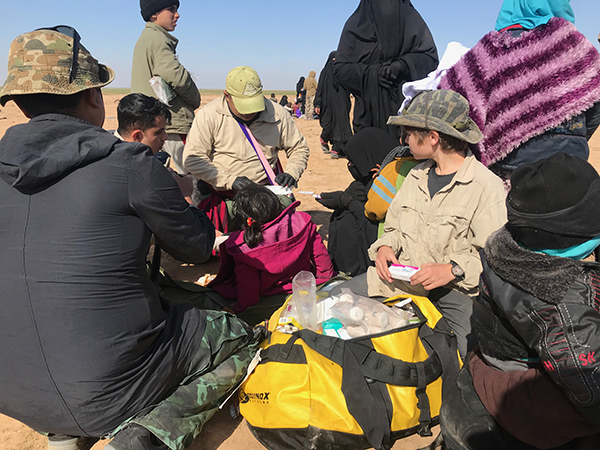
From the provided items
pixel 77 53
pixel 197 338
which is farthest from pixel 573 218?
pixel 77 53

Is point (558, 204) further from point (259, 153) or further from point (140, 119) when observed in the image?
point (259, 153)

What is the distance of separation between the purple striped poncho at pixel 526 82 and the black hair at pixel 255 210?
151cm

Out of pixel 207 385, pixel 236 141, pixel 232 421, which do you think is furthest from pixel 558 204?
pixel 236 141

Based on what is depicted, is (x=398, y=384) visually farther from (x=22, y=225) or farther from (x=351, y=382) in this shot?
(x=22, y=225)

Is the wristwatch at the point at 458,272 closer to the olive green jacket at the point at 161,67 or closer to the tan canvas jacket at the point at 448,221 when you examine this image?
the tan canvas jacket at the point at 448,221

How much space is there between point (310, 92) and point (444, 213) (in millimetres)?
15798

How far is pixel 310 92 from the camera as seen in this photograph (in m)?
17.3

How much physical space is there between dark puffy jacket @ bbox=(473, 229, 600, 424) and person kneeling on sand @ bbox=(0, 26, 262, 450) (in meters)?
1.46

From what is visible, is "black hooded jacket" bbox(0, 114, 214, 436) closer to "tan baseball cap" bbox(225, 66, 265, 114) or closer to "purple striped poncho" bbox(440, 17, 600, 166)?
"tan baseball cap" bbox(225, 66, 265, 114)

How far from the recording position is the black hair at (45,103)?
180cm

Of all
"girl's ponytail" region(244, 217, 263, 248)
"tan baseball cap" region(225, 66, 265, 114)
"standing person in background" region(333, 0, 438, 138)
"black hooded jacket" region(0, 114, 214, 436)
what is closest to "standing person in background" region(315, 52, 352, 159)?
"standing person in background" region(333, 0, 438, 138)

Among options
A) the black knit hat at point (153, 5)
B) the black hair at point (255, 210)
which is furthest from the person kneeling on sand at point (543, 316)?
the black knit hat at point (153, 5)

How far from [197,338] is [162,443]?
20.0 inches

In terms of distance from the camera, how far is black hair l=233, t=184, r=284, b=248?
2.91 m
